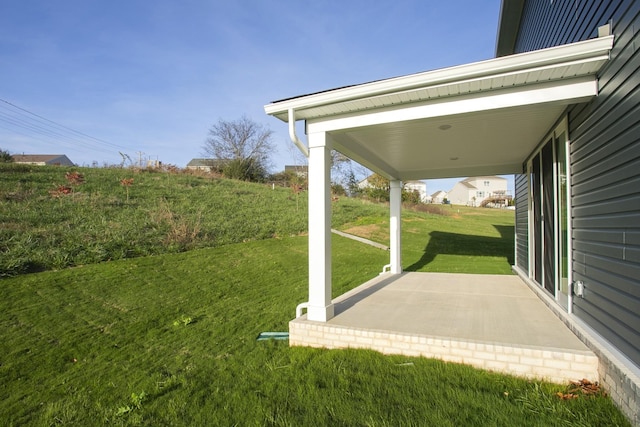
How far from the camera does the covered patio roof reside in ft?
8.87

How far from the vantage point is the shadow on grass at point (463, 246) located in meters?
11.3

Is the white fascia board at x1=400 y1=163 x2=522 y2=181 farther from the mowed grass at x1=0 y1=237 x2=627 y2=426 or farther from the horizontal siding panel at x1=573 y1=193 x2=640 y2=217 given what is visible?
the horizontal siding panel at x1=573 y1=193 x2=640 y2=217

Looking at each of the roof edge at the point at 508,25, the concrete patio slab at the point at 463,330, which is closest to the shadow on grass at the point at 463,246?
the concrete patio slab at the point at 463,330

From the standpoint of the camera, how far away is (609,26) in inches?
97.5

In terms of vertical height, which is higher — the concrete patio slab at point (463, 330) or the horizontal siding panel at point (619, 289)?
the horizontal siding panel at point (619, 289)

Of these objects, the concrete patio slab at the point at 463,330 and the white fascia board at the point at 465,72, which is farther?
the concrete patio slab at the point at 463,330

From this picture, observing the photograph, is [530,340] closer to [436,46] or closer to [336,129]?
[336,129]

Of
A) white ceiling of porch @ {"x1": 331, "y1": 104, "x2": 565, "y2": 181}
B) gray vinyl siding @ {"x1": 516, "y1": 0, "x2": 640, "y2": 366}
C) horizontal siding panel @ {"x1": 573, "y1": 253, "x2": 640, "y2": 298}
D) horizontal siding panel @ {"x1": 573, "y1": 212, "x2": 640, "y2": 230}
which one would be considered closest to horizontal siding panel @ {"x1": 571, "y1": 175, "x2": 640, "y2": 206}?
gray vinyl siding @ {"x1": 516, "y1": 0, "x2": 640, "y2": 366}

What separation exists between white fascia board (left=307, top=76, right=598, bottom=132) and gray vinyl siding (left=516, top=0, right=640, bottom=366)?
6.2 inches

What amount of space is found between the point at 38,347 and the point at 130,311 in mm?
1220

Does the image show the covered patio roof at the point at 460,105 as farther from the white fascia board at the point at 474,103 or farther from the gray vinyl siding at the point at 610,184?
the gray vinyl siding at the point at 610,184

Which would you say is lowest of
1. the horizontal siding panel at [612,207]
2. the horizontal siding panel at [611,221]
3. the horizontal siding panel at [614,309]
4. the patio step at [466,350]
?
the patio step at [466,350]

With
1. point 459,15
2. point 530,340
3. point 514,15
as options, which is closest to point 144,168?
point 459,15

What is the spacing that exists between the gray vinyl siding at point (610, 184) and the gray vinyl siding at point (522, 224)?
3.53m
